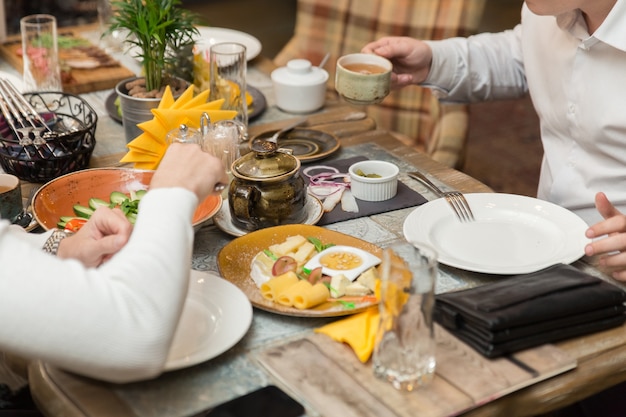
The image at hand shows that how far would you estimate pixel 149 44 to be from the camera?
1.87 m

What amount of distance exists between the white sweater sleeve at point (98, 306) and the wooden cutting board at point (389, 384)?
19 centimetres

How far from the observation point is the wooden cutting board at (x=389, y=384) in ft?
3.43

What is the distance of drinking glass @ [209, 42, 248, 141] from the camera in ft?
6.33

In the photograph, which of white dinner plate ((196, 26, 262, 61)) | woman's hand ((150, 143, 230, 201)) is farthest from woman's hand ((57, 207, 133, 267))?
white dinner plate ((196, 26, 262, 61))

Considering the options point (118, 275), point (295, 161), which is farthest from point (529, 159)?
point (118, 275)

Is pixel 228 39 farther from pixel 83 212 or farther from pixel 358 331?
pixel 358 331

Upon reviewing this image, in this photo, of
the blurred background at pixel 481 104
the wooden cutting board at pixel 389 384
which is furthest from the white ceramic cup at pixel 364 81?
the blurred background at pixel 481 104

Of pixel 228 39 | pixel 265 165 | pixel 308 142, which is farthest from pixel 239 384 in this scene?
pixel 228 39

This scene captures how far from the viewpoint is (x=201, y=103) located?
1807 mm

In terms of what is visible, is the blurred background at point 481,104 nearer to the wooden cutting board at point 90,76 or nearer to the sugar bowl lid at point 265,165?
the wooden cutting board at point 90,76

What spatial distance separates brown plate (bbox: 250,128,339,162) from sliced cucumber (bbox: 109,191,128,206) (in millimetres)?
380

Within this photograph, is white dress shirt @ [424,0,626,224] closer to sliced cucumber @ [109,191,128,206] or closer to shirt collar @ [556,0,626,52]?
shirt collar @ [556,0,626,52]

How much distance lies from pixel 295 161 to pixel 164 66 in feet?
2.18

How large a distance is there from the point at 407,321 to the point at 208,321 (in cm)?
31
